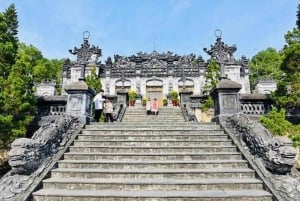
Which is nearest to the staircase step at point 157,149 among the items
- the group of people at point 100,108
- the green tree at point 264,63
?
the group of people at point 100,108

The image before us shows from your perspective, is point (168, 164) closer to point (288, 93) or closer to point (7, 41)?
point (288, 93)

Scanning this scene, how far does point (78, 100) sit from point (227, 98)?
5.11 meters

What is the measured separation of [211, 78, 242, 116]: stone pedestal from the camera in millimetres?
8195

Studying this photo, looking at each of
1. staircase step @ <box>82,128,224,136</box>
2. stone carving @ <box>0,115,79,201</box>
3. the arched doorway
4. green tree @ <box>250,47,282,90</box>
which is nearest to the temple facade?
the arched doorway

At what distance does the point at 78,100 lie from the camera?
27.9 ft

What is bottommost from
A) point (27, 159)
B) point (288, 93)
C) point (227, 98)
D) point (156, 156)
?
point (156, 156)

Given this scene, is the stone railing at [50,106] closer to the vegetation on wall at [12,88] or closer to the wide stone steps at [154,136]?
the vegetation on wall at [12,88]

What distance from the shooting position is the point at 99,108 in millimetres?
10117

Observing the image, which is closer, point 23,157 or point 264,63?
point 23,157

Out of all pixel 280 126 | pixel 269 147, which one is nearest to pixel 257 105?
pixel 280 126

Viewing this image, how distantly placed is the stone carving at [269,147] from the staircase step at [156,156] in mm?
518

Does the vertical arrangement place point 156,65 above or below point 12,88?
above

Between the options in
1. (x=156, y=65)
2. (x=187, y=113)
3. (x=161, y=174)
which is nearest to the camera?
(x=161, y=174)

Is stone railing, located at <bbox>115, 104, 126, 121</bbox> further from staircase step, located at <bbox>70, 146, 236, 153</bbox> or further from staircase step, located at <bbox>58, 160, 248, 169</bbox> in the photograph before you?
staircase step, located at <bbox>58, 160, 248, 169</bbox>
